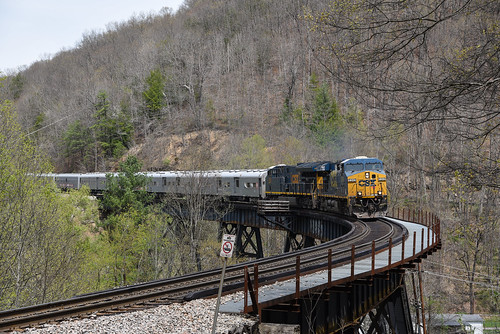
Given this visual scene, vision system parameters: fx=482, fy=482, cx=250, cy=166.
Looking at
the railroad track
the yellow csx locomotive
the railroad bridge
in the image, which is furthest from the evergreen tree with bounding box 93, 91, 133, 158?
the railroad track

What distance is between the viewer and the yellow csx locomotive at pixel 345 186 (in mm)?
24953

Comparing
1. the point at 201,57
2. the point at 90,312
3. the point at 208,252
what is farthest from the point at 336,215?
the point at 201,57

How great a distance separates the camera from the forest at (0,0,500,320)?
8.48 meters

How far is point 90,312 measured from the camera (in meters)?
9.17

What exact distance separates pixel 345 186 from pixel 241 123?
54.3m

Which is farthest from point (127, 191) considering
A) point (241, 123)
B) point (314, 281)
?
point (241, 123)

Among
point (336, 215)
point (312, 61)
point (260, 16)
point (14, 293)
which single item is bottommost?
point (14, 293)

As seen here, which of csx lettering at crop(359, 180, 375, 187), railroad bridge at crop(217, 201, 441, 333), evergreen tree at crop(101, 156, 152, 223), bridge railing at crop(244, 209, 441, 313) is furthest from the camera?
evergreen tree at crop(101, 156, 152, 223)

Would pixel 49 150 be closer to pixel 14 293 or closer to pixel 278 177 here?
pixel 278 177

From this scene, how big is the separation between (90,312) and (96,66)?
134m

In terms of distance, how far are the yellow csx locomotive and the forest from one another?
3979 mm

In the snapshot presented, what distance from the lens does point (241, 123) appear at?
257 ft

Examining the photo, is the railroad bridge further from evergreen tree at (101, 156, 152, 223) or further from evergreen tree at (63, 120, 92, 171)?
evergreen tree at (63, 120, 92, 171)

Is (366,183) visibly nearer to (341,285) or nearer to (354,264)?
(354,264)
